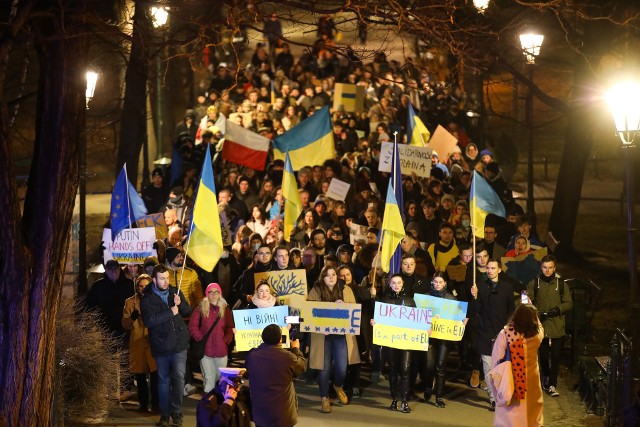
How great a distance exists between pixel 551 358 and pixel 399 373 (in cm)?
198

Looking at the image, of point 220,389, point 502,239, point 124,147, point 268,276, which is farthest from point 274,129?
point 220,389

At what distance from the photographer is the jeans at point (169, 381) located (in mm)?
13016

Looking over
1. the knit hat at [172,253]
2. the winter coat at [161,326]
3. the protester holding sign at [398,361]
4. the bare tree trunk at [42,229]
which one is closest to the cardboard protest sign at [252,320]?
the winter coat at [161,326]

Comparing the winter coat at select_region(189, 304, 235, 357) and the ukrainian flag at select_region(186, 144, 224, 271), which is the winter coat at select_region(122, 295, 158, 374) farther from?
the ukrainian flag at select_region(186, 144, 224, 271)

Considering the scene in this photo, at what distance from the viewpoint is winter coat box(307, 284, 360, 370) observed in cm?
1405

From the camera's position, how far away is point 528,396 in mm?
10930

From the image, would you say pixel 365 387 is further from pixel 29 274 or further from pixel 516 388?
pixel 29 274

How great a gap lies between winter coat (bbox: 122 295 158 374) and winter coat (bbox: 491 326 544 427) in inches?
172

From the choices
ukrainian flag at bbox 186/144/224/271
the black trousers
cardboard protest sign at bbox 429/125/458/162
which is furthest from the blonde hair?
cardboard protest sign at bbox 429/125/458/162

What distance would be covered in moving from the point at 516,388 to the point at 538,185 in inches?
926

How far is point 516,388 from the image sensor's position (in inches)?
428

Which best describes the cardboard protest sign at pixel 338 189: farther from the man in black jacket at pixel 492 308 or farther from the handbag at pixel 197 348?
the man in black jacket at pixel 492 308

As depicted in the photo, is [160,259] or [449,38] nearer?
[449,38]

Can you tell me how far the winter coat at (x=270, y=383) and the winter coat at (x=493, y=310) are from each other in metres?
4.10
